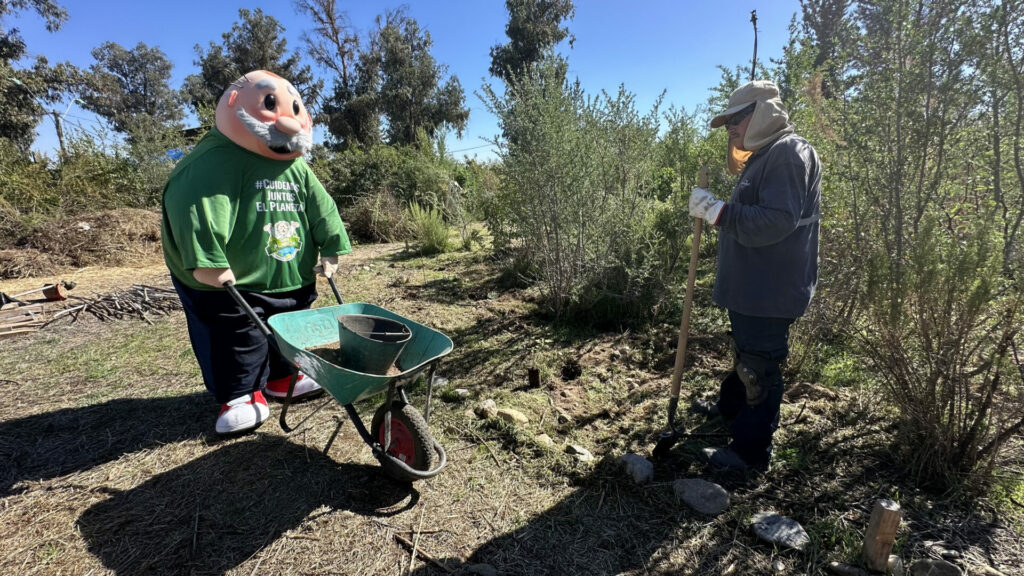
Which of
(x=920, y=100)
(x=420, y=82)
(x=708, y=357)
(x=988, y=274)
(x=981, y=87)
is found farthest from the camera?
(x=420, y=82)

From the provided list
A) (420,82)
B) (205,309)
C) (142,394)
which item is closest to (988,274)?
(205,309)

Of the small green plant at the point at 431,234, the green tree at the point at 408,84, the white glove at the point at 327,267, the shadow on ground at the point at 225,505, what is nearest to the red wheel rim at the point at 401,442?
the shadow on ground at the point at 225,505

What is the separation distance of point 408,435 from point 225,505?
35.6 inches

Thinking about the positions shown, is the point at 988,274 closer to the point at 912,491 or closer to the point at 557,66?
the point at 912,491

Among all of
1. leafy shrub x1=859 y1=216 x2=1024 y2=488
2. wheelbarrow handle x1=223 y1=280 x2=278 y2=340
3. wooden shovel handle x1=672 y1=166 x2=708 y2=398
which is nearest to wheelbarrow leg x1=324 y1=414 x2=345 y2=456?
wheelbarrow handle x1=223 y1=280 x2=278 y2=340

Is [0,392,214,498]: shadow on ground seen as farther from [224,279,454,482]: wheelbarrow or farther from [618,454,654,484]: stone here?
[618,454,654,484]: stone

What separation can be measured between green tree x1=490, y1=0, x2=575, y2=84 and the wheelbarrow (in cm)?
2233

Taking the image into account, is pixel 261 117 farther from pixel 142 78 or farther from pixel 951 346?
pixel 142 78

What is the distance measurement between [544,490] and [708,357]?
201cm

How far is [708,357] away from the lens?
3557 mm

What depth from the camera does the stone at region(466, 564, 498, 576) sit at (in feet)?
5.68

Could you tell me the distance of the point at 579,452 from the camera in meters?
2.44

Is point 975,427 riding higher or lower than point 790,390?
higher

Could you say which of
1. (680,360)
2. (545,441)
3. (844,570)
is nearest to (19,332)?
(545,441)
